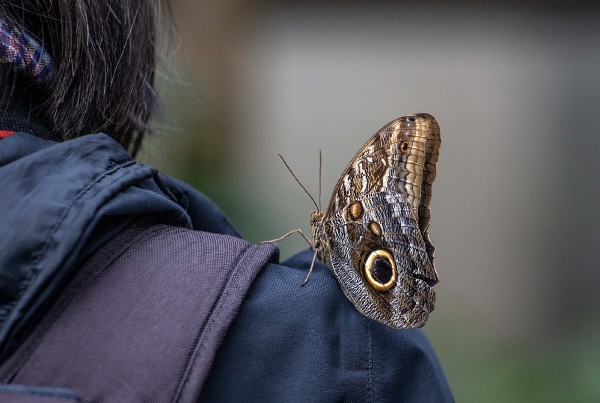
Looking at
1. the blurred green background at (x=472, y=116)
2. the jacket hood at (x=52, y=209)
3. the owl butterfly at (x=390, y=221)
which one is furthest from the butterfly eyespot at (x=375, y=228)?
the blurred green background at (x=472, y=116)

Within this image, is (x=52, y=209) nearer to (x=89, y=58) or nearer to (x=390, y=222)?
(x=89, y=58)

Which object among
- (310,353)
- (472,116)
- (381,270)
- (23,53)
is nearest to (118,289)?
(310,353)

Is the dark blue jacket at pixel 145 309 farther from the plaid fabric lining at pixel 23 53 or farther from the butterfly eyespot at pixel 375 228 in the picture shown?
the butterfly eyespot at pixel 375 228

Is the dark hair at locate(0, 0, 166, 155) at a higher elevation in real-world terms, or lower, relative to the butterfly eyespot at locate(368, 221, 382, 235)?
higher

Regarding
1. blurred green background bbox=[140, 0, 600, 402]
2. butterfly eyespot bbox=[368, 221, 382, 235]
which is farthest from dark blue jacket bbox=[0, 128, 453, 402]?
blurred green background bbox=[140, 0, 600, 402]

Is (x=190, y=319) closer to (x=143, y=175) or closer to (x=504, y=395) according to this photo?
(x=143, y=175)

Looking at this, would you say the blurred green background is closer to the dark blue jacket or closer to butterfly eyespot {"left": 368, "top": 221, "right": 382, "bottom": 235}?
butterfly eyespot {"left": 368, "top": 221, "right": 382, "bottom": 235}
